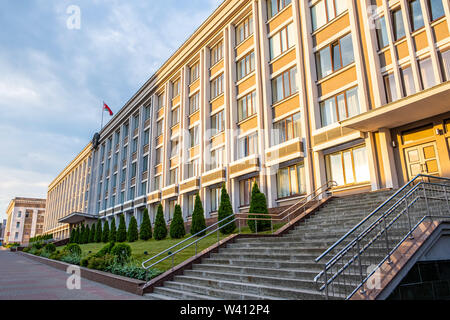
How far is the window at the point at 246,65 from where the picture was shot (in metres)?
22.3

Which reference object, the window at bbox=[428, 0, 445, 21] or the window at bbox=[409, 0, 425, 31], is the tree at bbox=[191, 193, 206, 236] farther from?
the window at bbox=[428, 0, 445, 21]

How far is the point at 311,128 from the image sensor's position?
55.8 feet

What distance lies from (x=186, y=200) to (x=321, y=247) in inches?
774

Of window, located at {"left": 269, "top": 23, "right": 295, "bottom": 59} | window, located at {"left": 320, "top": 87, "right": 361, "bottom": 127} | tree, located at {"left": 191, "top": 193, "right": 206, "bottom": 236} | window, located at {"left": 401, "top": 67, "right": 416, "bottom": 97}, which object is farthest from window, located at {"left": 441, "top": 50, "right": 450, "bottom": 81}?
tree, located at {"left": 191, "top": 193, "right": 206, "bottom": 236}

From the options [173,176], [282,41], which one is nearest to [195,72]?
[173,176]

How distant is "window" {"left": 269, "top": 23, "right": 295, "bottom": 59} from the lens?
1955 centimetres

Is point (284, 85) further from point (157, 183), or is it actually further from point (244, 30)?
point (157, 183)

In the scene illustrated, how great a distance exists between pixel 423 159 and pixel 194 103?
19.5 m

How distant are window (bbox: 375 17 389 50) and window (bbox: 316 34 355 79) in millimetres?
1365

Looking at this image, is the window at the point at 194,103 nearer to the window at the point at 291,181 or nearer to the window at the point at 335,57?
the window at the point at 291,181

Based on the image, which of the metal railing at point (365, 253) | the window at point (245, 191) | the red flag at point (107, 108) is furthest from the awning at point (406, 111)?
the red flag at point (107, 108)

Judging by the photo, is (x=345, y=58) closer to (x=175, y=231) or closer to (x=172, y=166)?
(x=175, y=231)

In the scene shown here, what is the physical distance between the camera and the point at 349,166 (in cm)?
1540

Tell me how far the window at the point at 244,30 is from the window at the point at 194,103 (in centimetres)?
614
